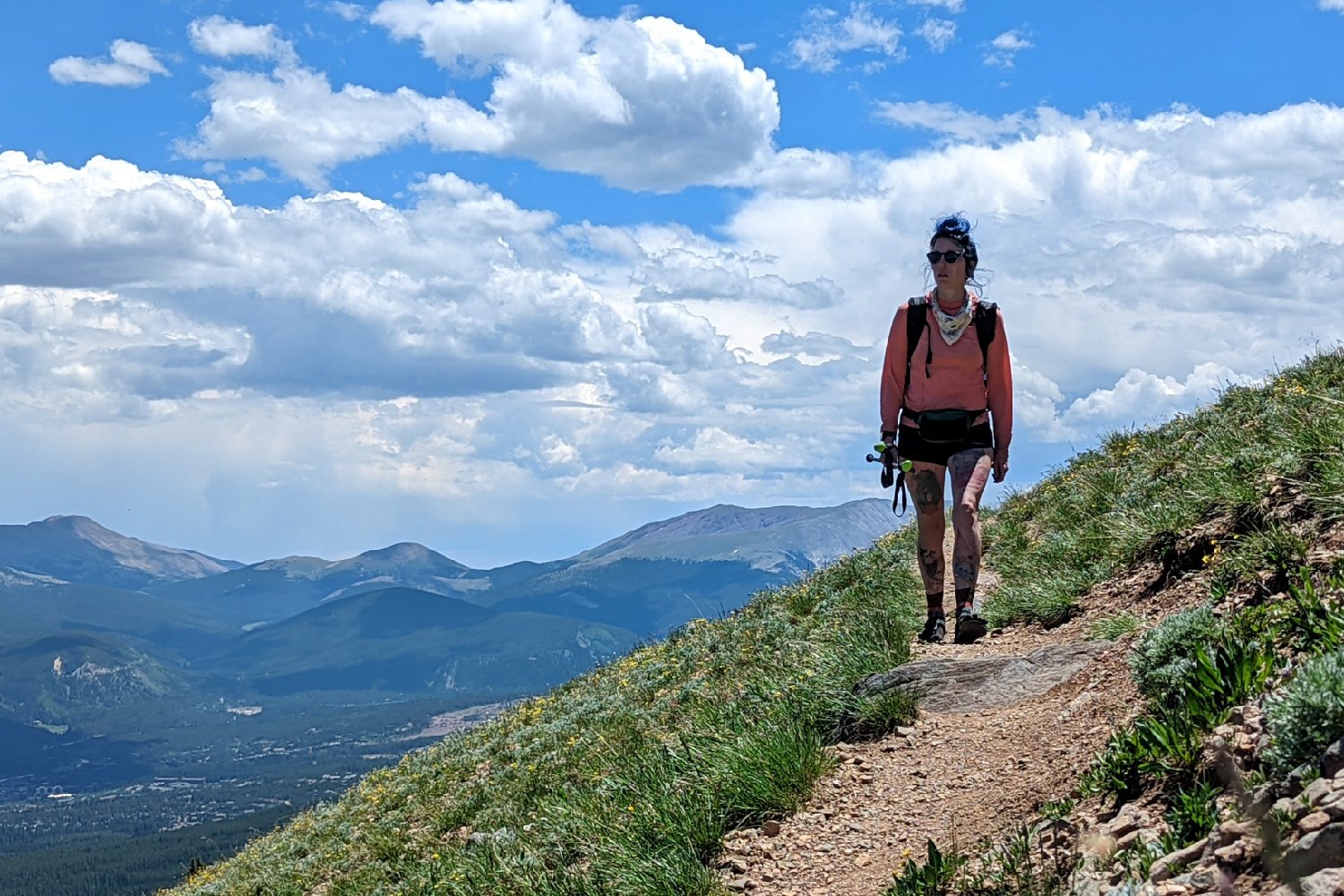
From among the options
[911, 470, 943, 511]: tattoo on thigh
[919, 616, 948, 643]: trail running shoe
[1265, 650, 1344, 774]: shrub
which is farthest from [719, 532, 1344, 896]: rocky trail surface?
[911, 470, 943, 511]: tattoo on thigh

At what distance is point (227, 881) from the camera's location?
1513 cm

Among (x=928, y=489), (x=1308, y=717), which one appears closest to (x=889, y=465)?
(x=928, y=489)

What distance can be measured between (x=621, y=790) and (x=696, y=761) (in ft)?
2.10

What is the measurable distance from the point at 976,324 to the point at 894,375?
76 centimetres

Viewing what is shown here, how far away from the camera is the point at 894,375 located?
30.6 ft

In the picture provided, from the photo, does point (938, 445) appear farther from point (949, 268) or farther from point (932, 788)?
point (932, 788)

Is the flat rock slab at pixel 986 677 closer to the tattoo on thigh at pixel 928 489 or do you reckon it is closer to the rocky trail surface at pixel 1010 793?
the rocky trail surface at pixel 1010 793

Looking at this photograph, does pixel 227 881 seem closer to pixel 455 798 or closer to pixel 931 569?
pixel 455 798

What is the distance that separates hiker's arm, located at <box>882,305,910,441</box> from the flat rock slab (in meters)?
2.38

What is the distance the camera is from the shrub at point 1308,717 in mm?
3904

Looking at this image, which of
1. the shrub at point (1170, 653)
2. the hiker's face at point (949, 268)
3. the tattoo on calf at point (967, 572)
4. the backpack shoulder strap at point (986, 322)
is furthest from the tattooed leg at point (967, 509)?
the shrub at point (1170, 653)

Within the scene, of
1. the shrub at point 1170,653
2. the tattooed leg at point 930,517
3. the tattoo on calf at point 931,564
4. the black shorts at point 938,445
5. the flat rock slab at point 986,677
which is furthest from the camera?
the tattoo on calf at point 931,564

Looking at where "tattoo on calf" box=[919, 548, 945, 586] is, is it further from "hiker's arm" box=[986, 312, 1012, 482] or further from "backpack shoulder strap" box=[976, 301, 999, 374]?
"backpack shoulder strap" box=[976, 301, 999, 374]

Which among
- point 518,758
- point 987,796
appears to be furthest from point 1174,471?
point 518,758
